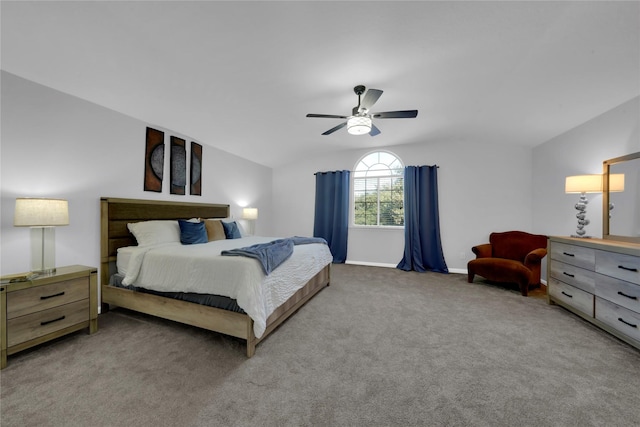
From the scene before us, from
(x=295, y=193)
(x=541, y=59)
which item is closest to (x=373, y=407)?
(x=541, y=59)

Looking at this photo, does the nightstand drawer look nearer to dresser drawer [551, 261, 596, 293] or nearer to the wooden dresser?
the wooden dresser

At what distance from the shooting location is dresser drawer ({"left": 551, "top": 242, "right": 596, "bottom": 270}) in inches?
94.0

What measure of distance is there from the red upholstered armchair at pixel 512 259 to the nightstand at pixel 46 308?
4772 millimetres

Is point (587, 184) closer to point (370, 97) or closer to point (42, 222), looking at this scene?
point (370, 97)

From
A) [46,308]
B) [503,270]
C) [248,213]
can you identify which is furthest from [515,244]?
[46,308]

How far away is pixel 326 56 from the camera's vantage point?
2.23 meters

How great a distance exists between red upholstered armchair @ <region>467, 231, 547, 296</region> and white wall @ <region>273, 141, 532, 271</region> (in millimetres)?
496

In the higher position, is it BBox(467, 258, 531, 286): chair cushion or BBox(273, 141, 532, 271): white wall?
BBox(273, 141, 532, 271): white wall

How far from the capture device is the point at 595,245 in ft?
7.59

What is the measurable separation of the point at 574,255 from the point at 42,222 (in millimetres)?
4998

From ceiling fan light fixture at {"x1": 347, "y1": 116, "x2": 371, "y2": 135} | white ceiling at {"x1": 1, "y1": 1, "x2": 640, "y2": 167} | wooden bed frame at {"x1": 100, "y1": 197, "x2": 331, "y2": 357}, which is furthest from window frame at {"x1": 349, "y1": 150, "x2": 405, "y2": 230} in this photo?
ceiling fan light fixture at {"x1": 347, "y1": 116, "x2": 371, "y2": 135}

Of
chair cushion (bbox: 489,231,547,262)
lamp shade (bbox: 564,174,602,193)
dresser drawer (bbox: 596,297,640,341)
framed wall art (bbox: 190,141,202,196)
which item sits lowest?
dresser drawer (bbox: 596,297,640,341)

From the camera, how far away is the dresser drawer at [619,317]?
1938mm

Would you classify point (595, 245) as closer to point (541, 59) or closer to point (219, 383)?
point (541, 59)
